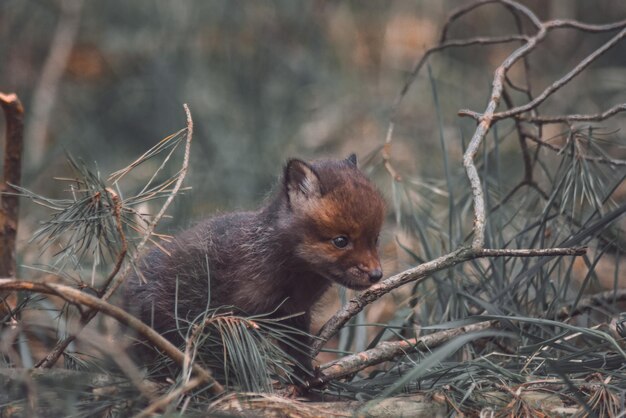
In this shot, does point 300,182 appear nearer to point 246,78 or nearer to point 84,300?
point 84,300

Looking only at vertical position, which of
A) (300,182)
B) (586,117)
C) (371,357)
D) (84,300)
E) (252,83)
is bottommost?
(371,357)

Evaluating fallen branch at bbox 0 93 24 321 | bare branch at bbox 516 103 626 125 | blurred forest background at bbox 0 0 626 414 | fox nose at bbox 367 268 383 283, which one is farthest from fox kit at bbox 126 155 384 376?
blurred forest background at bbox 0 0 626 414

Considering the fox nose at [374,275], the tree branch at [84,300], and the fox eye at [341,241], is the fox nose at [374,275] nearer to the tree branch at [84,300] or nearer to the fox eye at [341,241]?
the fox eye at [341,241]

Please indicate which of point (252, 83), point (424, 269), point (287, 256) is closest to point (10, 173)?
point (287, 256)

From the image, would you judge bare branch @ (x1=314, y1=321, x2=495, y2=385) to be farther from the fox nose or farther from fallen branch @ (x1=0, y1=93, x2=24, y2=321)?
fallen branch @ (x1=0, y1=93, x2=24, y2=321)

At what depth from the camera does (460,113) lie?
11.6 ft

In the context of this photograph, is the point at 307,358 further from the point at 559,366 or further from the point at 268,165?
the point at 268,165

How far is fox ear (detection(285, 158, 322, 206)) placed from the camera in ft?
12.1

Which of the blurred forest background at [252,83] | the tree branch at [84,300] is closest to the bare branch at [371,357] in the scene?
the tree branch at [84,300]

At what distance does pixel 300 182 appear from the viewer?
148 inches

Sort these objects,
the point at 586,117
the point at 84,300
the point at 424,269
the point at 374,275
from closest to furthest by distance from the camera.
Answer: the point at 84,300, the point at 424,269, the point at 374,275, the point at 586,117

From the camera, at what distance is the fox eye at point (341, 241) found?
3.58 m

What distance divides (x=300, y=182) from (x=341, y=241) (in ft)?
1.14

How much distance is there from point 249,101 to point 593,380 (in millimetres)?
6570
